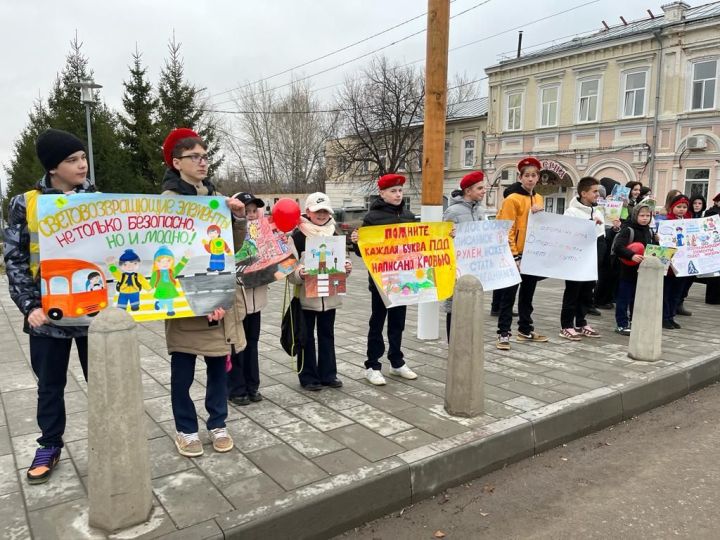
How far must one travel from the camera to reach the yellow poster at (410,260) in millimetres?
4805

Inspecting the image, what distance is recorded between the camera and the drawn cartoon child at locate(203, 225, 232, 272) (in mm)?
3449

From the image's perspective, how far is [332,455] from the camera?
11.6 ft

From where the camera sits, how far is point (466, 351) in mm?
4137

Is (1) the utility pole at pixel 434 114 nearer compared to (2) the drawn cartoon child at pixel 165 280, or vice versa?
(2) the drawn cartoon child at pixel 165 280

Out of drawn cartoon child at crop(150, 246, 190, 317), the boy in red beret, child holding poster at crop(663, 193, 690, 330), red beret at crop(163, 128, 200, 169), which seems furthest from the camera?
child holding poster at crop(663, 193, 690, 330)

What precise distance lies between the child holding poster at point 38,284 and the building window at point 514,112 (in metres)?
30.5

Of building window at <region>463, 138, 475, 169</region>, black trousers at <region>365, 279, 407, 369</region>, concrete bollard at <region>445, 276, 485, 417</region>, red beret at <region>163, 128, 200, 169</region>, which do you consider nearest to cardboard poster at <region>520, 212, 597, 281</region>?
black trousers at <region>365, 279, 407, 369</region>

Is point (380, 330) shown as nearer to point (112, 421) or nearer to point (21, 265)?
point (112, 421)

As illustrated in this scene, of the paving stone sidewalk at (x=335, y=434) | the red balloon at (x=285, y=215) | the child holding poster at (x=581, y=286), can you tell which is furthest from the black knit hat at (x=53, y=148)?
the child holding poster at (x=581, y=286)

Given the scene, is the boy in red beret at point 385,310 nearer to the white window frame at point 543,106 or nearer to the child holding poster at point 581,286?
the child holding poster at point 581,286

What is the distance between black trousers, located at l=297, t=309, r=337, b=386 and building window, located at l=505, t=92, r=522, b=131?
1134 inches

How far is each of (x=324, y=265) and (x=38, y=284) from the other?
215cm

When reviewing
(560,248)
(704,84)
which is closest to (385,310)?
(560,248)

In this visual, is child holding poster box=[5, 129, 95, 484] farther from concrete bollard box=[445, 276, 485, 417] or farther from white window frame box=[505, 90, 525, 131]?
white window frame box=[505, 90, 525, 131]
